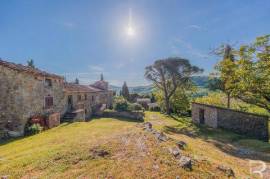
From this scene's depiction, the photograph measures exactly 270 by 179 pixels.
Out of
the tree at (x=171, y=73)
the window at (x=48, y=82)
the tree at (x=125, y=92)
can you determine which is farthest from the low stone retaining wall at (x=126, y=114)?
the tree at (x=125, y=92)

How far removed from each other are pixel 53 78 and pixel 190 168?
2164 centimetres

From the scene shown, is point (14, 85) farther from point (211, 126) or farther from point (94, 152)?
point (211, 126)

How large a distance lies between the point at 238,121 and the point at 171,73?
1767cm

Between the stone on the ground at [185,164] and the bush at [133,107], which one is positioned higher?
the bush at [133,107]

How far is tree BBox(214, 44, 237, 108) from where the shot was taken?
23.7 meters

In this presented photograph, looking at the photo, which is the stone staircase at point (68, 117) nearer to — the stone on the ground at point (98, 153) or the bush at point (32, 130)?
the bush at point (32, 130)

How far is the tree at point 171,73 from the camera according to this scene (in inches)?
1516

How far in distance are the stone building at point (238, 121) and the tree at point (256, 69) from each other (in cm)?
255

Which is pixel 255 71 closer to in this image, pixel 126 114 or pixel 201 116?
pixel 201 116

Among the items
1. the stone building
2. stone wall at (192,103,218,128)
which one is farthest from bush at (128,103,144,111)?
the stone building

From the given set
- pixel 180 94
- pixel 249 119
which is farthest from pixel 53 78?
pixel 180 94

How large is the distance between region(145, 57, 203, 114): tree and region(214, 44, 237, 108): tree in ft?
17.1

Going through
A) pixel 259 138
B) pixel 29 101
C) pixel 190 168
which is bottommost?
pixel 259 138

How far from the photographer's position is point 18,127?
1919 cm
